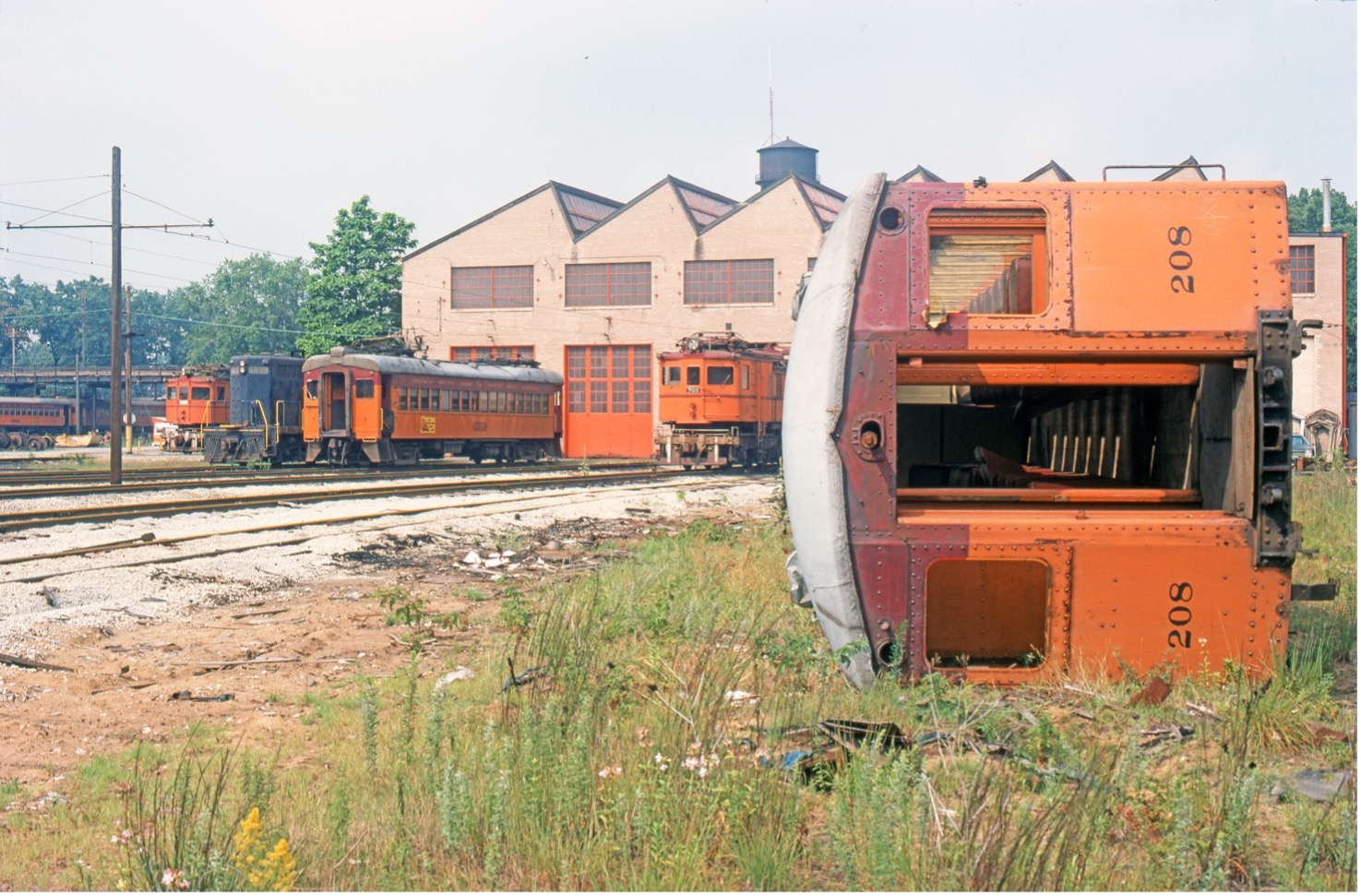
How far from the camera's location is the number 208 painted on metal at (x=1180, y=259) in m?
5.52

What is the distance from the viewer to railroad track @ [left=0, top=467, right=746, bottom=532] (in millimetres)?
15211

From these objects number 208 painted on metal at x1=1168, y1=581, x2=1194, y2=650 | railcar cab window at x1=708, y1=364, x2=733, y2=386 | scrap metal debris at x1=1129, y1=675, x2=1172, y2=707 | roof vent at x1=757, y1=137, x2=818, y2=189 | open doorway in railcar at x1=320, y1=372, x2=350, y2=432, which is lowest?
scrap metal debris at x1=1129, y1=675, x2=1172, y2=707

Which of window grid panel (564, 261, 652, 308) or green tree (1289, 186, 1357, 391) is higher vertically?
green tree (1289, 186, 1357, 391)

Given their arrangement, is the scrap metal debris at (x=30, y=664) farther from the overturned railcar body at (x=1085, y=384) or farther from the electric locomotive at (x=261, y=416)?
the electric locomotive at (x=261, y=416)

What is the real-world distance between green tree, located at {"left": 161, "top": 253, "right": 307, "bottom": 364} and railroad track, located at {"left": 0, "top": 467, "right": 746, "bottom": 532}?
272 ft

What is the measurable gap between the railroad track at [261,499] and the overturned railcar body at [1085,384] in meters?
12.1

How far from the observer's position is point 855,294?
562 centimetres

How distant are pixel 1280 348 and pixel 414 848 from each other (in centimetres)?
419

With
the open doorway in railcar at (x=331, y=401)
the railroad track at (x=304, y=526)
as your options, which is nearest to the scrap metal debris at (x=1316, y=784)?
the railroad track at (x=304, y=526)

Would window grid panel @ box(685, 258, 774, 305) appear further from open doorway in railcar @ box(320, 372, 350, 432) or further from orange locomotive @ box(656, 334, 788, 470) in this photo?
open doorway in railcar @ box(320, 372, 350, 432)

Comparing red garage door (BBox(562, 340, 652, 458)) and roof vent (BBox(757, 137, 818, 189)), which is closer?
red garage door (BBox(562, 340, 652, 458))

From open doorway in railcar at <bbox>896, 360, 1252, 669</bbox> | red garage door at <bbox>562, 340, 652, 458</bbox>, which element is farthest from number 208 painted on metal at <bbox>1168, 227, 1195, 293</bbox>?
red garage door at <bbox>562, 340, 652, 458</bbox>

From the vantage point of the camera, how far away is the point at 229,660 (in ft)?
26.2

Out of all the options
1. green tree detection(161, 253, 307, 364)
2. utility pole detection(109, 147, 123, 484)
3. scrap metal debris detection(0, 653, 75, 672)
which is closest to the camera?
scrap metal debris detection(0, 653, 75, 672)
